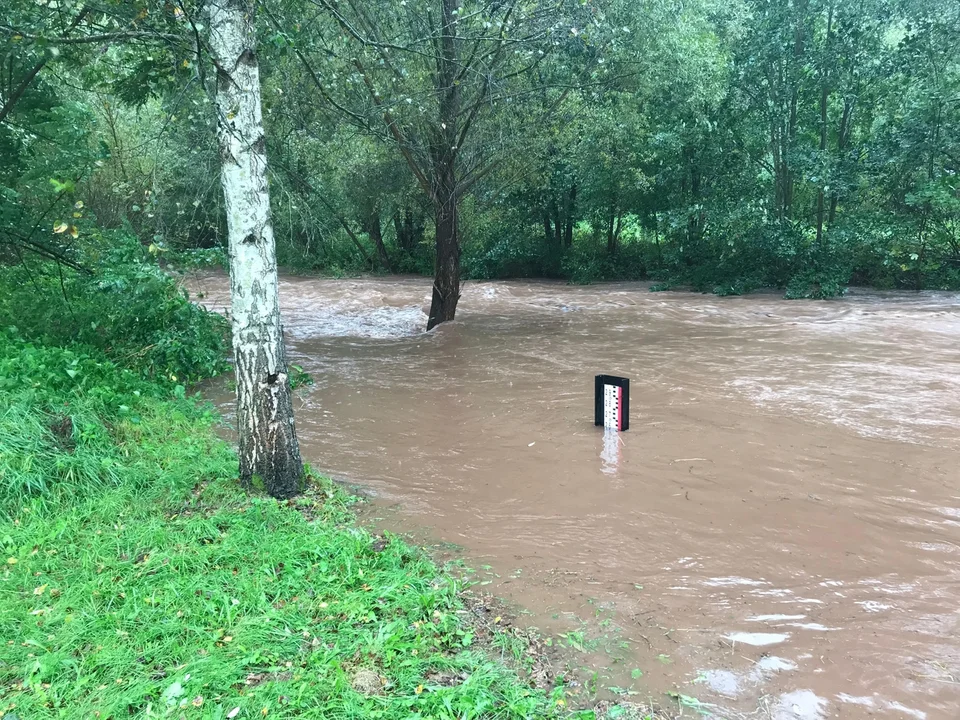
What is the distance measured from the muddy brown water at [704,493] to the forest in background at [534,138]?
9.15ft

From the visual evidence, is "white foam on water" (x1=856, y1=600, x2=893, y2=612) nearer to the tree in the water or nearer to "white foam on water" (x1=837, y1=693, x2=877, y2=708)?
"white foam on water" (x1=837, y1=693, x2=877, y2=708)

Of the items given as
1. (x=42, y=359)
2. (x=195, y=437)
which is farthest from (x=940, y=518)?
(x=42, y=359)

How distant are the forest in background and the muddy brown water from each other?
2.79 metres

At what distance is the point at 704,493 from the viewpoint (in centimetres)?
594

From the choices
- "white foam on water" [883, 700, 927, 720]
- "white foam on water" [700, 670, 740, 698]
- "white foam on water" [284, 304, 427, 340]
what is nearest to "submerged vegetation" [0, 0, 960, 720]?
"white foam on water" [700, 670, 740, 698]

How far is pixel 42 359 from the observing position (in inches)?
291

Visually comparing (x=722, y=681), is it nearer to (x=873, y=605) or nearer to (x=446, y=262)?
(x=873, y=605)

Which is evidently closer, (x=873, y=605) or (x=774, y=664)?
(x=774, y=664)

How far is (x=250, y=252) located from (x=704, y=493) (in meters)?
4.02

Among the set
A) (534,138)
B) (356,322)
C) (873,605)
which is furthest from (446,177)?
(873,605)

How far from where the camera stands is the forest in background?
8.75 metres

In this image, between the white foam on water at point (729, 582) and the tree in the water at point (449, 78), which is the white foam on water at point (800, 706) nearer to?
the white foam on water at point (729, 582)

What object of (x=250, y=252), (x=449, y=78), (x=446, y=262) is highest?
(x=449, y=78)

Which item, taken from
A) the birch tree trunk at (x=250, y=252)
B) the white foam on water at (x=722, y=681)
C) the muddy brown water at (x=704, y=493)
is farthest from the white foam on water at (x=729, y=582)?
the birch tree trunk at (x=250, y=252)
